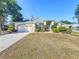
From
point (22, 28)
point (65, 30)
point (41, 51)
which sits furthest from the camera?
point (22, 28)

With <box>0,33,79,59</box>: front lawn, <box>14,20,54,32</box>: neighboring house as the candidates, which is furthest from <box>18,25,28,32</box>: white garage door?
<box>0,33,79,59</box>: front lawn

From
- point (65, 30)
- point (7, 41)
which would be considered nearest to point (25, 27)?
point (65, 30)

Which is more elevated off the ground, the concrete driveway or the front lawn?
the concrete driveway

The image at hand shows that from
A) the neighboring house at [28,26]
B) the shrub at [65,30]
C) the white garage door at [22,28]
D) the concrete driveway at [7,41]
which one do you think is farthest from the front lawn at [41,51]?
the white garage door at [22,28]

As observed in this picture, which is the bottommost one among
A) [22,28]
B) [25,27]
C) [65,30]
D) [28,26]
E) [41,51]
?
[41,51]

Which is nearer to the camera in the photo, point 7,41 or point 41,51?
point 41,51

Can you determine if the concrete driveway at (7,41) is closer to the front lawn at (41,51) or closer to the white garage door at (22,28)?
the front lawn at (41,51)

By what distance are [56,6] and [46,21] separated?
584cm

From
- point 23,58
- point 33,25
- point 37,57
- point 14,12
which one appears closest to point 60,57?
point 37,57

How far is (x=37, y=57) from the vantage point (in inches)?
397

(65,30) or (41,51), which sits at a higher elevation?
(65,30)

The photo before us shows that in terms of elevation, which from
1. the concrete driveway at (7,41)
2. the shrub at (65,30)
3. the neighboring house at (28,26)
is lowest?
the concrete driveway at (7,41)

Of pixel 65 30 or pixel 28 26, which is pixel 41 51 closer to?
pixel 65 30

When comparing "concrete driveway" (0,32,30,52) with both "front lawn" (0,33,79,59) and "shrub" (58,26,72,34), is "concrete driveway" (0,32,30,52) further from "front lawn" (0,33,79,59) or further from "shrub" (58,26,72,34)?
"shrub" (58,26,72,34)
